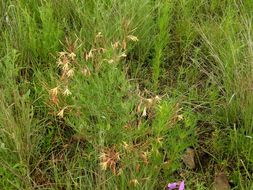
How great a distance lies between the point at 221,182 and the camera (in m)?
2.19

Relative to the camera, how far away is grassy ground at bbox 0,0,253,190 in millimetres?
2043

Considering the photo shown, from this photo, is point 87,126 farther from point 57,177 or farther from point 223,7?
point 223,7

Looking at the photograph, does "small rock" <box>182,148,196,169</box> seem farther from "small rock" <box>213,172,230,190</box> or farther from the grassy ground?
"small rock" <box>213,172,230,190</box>

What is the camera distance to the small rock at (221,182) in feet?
7.12

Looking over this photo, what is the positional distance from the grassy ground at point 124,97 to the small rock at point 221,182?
0.03 m

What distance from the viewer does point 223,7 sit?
3.04 m

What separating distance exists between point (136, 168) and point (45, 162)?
1.73 feet

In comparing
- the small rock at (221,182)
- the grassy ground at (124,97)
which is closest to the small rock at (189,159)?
the grassy ground at (124,97)

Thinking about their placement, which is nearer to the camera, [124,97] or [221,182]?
[221,182]

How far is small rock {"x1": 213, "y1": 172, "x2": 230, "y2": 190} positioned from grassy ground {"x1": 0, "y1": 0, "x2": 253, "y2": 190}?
30 mm

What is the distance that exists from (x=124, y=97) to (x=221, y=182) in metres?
0.65

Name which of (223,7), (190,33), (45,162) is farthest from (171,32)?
(45,162)

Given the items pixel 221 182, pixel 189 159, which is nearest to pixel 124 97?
pixel 189 159

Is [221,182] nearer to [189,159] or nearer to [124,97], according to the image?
[189,159]
